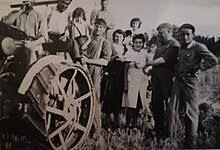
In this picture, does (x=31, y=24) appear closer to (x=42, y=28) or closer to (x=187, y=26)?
(x=42, y=28)

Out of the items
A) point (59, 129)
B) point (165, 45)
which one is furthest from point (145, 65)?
point (59, 129)

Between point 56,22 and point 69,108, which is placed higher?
point 56,22

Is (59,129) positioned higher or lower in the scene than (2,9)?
lower

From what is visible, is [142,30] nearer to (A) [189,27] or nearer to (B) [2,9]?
(A) [189,27]

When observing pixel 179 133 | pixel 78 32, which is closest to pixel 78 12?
pixel 78 32

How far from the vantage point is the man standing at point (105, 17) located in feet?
1.88

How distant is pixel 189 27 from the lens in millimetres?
579

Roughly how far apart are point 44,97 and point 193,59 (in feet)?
0.81

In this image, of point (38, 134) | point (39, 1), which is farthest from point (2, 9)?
→ point (38, 134)

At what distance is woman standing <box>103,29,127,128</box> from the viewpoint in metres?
0.57

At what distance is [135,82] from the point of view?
22.7 inches

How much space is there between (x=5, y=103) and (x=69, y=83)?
104mm

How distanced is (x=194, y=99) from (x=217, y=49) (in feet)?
0.29

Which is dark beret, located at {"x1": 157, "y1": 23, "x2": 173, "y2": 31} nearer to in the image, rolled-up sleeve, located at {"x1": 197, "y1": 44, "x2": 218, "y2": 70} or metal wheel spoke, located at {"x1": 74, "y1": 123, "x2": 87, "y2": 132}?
rolled-up sleeve, located at {"x1": 197, "y1": 44, "x2": 218, "y2": 70}
